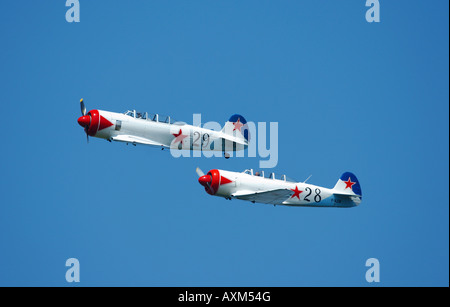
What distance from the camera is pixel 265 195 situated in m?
45.7

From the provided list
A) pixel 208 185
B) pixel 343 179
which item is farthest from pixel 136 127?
pixel 343 179

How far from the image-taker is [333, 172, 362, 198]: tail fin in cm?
5034

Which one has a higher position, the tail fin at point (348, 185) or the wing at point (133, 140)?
the wing at point (133, 140)

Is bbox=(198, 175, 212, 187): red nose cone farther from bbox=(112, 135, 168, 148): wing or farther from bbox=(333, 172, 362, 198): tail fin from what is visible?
bbox=(333, 172, 362, 198): tail fin

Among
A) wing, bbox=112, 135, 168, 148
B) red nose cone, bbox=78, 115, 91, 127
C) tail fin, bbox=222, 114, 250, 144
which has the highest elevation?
tail fin, bbox=222, 114, 250, 144

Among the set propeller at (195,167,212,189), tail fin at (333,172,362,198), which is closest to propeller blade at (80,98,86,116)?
propeller at (195,167,212,189)

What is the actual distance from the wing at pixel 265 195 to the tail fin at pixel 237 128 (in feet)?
21.0

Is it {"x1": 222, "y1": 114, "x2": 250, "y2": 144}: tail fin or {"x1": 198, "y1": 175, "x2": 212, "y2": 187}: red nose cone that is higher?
{"x1": 222, "y1": 114, "x2": 250, "y2": 144}: tail fin

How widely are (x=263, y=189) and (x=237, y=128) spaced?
21.7 ft

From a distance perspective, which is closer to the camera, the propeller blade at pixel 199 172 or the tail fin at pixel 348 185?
the propeller blade at pixel 199 172

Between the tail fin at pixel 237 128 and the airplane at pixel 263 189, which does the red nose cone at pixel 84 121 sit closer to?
the airplane at pixel 263 189

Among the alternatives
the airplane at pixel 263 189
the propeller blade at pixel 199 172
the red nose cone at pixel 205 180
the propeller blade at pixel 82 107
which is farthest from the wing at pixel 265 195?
the propeller blade at pixel 82 107

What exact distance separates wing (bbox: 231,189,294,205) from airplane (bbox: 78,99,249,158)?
5109mm

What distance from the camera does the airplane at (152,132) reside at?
155 feet
